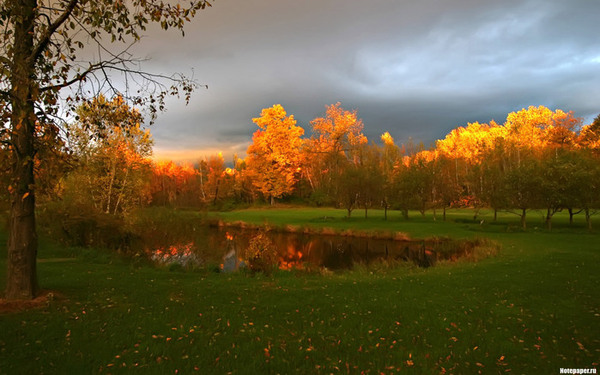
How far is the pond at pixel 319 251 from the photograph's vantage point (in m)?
22.0

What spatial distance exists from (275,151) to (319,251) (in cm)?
3182

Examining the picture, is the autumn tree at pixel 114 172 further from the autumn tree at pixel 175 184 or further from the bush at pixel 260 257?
the autumn tree at pixel 175 184

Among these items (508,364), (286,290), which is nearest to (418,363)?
(508,364)

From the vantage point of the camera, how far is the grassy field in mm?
5730

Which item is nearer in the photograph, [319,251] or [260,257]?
[260,257]

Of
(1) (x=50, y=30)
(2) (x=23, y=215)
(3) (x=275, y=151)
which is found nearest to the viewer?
(1) (x=50, y=30)

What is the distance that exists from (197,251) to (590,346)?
832 inches

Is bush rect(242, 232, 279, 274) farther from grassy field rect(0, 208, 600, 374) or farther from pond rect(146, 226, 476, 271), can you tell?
grassy field rect(0, 208, 600, 374)

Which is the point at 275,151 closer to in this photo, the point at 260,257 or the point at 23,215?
the point at 260,257

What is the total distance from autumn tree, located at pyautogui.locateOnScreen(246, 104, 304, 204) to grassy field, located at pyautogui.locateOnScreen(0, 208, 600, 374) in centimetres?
4536

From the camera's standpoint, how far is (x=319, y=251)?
1126 inches

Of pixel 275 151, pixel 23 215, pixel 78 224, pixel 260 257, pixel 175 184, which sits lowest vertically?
pixel 260 257

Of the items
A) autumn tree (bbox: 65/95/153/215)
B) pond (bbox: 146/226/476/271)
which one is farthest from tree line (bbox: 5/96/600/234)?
pond (bbox: 146/226/476/271)

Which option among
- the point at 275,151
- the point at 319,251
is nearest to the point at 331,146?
the point at 275,151
